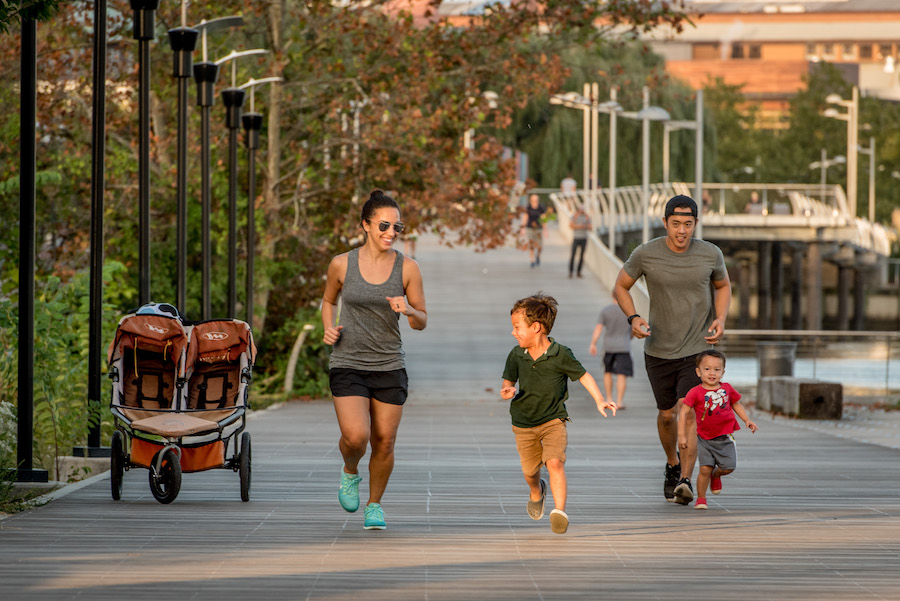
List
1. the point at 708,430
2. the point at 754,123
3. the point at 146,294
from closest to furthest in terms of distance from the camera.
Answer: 1. the point at 708,430
2. the point at 146,294
3. the point at 754,123

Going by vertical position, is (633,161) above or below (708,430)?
above

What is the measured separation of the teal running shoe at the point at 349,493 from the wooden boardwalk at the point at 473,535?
124mm

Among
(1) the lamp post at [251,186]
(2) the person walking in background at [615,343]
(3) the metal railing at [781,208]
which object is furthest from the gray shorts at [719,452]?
(3) the metal railing at [781,208]

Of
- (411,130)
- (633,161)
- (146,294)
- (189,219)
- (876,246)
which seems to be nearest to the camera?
(146,294)

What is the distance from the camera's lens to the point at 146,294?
1439 cm

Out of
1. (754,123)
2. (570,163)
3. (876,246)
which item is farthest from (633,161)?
(754,123)

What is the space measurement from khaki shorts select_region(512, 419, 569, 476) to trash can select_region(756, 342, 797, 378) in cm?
1785

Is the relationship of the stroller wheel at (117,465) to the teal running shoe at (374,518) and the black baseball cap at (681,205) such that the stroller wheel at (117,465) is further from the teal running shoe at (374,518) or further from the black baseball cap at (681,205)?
the black baseball cap at (681,205)

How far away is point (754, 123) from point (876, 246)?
43.6 m

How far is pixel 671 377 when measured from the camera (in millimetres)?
10461

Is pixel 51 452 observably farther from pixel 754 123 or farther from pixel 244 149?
pixel 754 123

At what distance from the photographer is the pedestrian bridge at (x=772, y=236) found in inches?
2360

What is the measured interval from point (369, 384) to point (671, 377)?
246 cm

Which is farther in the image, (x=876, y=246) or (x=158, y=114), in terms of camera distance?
(x=876, y=246)
